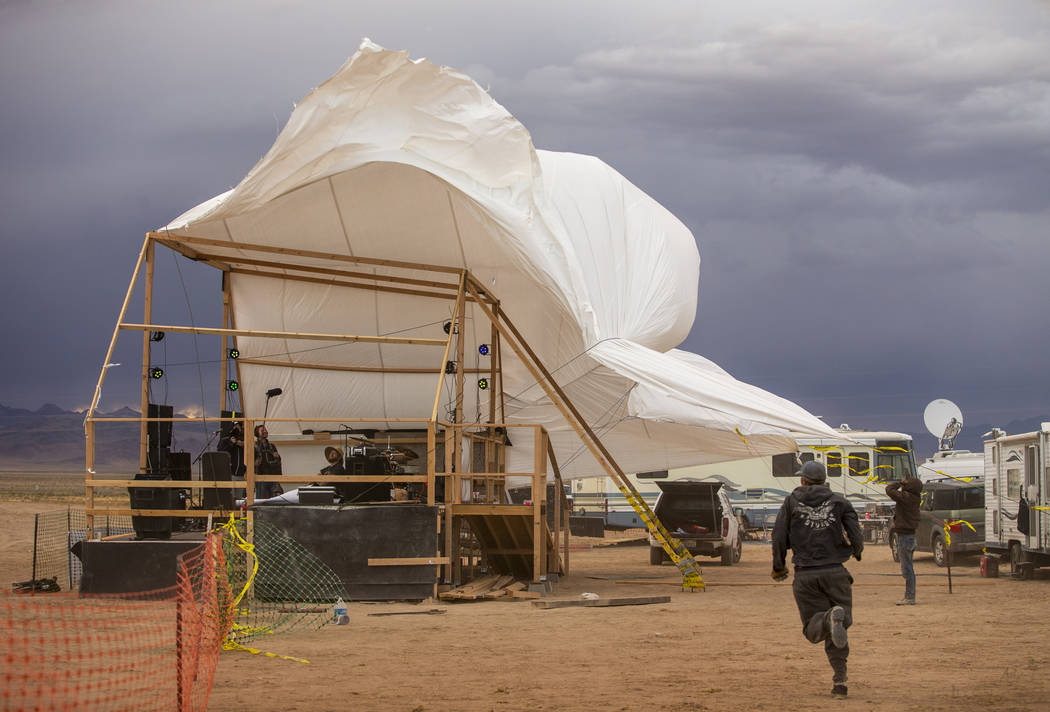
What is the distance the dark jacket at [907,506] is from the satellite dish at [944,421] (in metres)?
14.9

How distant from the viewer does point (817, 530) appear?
291 inches

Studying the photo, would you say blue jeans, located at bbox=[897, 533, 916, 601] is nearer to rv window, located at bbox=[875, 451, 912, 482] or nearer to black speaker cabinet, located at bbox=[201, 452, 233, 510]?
black speaker cabinet, located at bbox=[201, 452, 233, 510]

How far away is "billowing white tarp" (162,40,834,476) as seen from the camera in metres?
14.7

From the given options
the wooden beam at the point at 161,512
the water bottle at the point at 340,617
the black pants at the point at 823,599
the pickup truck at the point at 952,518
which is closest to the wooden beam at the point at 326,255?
the wooden beam at the point at 161,512

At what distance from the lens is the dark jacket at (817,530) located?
7363mm

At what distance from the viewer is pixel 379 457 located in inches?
589

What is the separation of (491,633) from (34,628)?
13.9 feet

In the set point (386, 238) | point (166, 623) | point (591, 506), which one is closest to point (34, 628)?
point (166, 623)

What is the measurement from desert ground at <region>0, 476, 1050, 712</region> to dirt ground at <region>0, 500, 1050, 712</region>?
17 millimetres

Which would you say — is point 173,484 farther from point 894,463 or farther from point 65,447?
point 65,447

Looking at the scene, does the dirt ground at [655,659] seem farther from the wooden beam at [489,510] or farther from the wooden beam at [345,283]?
the wooden beam at [345,283]

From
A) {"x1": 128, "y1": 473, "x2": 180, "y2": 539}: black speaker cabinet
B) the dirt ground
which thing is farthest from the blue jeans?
{"x1": 128, "y1": 473, "x2": 180, "y2": 539}: black speaker cabinet

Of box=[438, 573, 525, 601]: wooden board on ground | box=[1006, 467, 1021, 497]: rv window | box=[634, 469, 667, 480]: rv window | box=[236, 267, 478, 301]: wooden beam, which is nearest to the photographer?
box=[438, 573, 525, 601]: wooden board on ground

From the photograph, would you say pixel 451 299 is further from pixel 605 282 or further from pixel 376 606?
pixel 376 606
